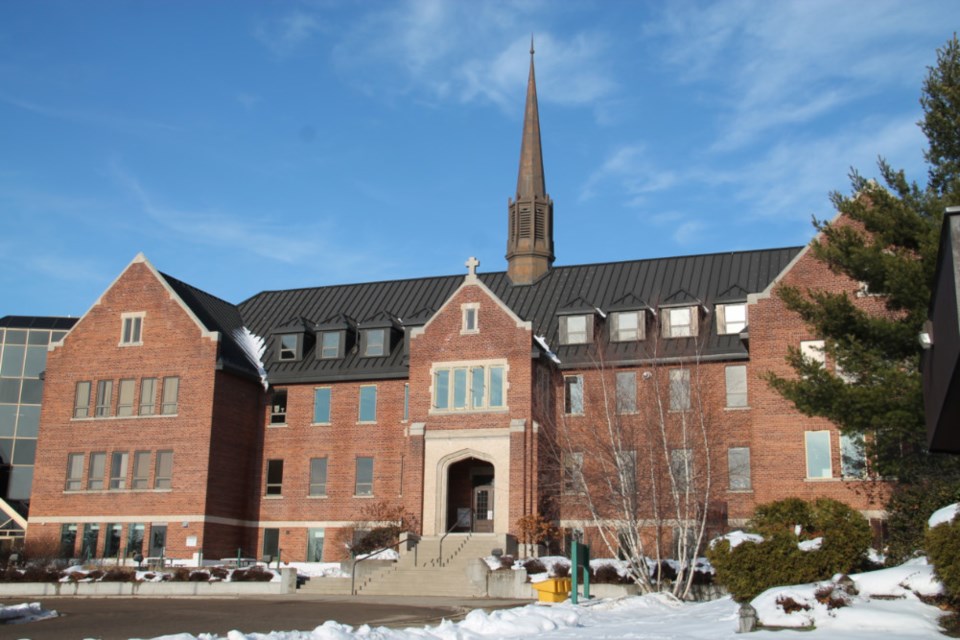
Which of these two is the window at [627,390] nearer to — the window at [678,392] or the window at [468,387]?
the window at [678,392]

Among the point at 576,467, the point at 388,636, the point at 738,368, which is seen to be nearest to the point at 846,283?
the point at 738,368

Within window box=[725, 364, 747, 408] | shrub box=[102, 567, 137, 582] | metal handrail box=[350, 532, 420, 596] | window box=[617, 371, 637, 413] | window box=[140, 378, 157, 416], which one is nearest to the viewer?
metal handrail box=[350, 532, 420, 596]

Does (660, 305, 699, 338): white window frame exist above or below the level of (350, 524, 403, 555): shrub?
above

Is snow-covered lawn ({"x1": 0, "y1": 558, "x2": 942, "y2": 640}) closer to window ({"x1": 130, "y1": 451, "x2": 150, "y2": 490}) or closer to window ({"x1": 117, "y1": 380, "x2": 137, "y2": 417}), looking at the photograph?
window ({"x1": 130, "y1": 451, "x2": 150, "y2": 490})

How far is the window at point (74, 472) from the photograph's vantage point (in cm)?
4297

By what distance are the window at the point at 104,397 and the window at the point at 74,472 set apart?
186cm

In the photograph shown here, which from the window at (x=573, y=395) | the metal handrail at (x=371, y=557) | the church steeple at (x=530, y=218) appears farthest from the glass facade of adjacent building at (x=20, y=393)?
the window at (x=573, y=395)

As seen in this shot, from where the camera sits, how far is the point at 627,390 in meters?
37.7

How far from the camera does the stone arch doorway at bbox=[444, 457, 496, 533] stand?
40938mm

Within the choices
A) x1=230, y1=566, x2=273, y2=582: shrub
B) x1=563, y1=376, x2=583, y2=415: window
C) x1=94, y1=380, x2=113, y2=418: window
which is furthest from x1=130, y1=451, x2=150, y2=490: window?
x1=563, y1=376, x2=583, y2=415: window

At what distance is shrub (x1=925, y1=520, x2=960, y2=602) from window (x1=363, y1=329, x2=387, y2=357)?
3034 cm

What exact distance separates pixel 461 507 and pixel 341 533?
485cm

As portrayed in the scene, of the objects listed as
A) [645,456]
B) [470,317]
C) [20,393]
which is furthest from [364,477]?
[20,393]

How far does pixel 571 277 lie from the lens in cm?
4662
